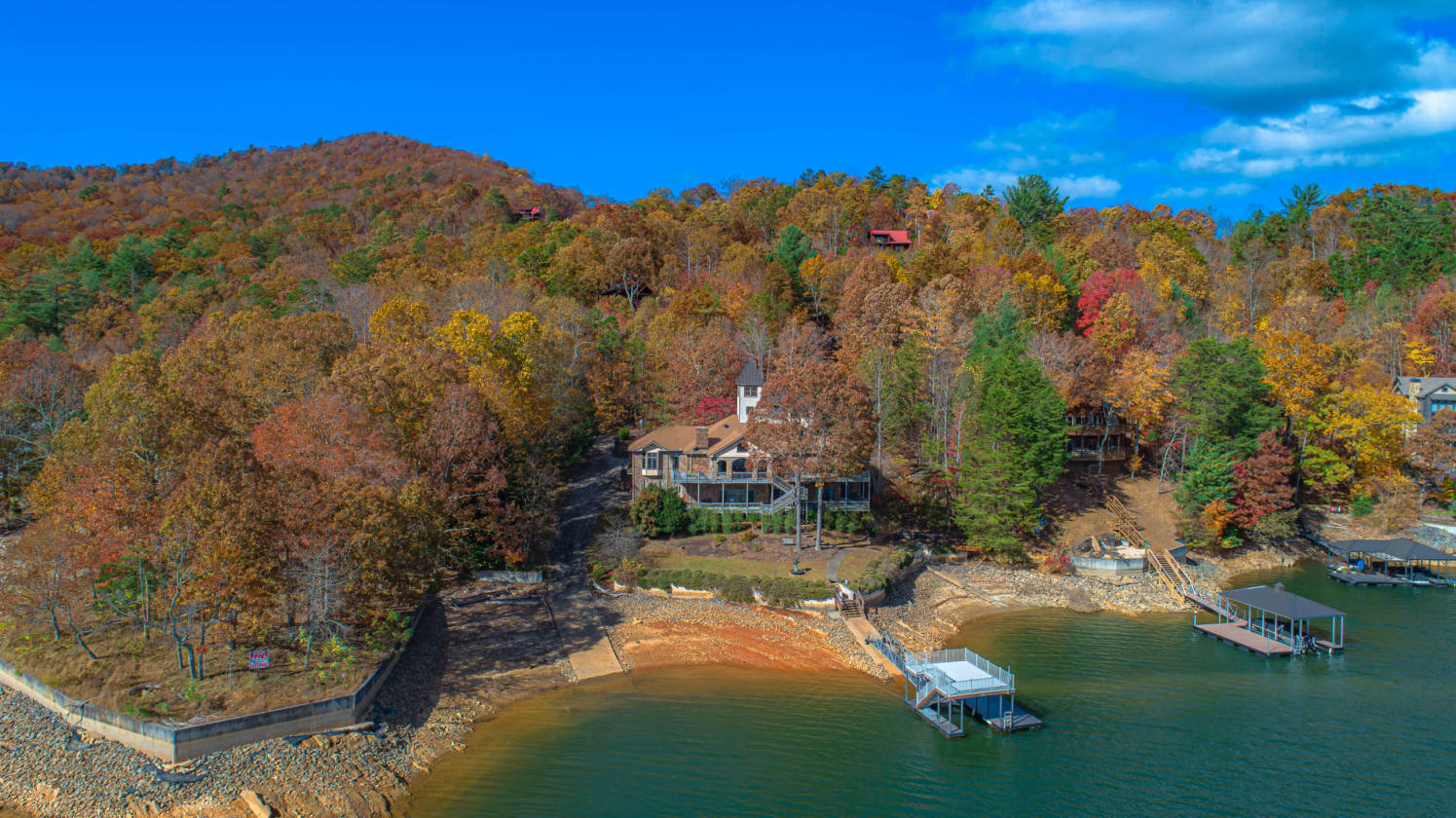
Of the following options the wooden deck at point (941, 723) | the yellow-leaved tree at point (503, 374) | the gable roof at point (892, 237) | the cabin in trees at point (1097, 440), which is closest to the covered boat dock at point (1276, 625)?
the wooden deck at point (941, 723)

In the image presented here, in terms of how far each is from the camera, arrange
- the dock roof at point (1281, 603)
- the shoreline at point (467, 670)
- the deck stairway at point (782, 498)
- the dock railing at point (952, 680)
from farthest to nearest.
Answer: the deck stairway at point (782, 498), the dock roof at point (1281, 603), the dock railing at point (952, 680), the shoreline at point (467, 670)

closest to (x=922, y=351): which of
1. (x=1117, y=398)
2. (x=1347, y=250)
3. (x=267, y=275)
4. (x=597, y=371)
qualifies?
(x=1117, y=398)

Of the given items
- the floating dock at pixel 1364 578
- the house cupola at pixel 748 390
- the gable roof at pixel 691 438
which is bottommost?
the floating dock at pixel 1364 578

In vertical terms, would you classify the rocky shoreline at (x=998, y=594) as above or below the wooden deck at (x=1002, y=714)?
above

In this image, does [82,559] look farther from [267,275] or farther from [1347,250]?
[1347,250]

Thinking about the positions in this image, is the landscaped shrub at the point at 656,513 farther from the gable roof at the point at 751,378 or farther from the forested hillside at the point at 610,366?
the gable roof at the point at 751,378

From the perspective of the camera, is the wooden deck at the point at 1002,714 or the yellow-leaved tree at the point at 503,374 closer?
the wooden deck at the point at 1002,714

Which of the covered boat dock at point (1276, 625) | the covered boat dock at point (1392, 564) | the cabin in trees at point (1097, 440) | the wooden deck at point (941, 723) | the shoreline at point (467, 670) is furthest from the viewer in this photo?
the cabin in trees at point (1097, 440)
